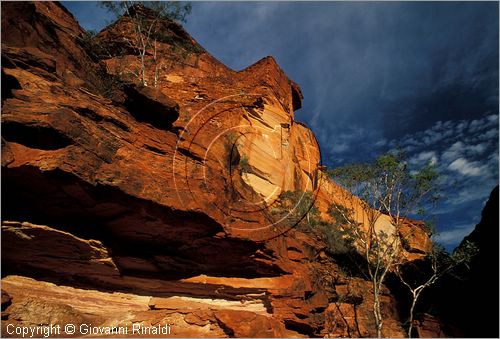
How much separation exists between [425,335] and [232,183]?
69.2 feet

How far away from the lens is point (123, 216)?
37.0 feet

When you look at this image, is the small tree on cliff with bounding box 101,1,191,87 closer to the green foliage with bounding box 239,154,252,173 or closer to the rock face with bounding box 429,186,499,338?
the green foliage with bounding box 239,154,252,173

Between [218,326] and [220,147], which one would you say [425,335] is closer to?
Result: [218,326]

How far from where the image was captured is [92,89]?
46.3 ft

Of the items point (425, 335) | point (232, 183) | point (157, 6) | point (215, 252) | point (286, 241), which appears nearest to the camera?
point (215, 252)

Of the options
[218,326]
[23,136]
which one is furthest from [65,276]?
[218,326]

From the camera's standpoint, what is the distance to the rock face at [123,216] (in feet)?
32.6

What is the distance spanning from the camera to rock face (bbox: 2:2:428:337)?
391 inches

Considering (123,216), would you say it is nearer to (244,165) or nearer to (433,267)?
(244,165)

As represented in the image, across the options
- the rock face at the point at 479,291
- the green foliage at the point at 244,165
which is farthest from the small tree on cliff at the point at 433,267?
the green foliage at the point at 244,165

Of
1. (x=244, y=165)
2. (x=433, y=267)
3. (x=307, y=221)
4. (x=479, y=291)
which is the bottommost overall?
(x=479, y=291)

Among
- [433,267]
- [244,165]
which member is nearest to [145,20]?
[244,165]

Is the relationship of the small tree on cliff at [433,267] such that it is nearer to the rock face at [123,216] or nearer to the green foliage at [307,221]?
the green foliage at [307,221]

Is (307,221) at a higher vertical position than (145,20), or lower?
lower
